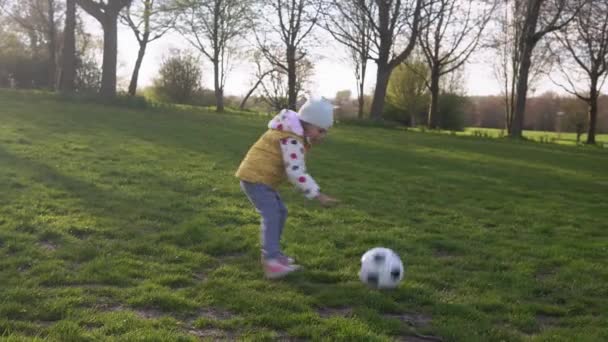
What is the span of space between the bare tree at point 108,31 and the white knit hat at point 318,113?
62.6ft

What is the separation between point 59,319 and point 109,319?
38cm

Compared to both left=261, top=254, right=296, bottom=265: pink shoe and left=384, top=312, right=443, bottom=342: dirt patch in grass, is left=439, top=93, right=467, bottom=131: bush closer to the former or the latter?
left=261, top=254, right=296, bottom=265: pink shoe

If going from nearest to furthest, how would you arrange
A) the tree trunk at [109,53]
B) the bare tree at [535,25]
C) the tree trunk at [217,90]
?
the tree trunk at [109,53] < the bare tree at [535,25] < the tree trunk at [217,90]

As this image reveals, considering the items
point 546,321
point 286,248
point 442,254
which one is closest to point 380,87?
point 442,254

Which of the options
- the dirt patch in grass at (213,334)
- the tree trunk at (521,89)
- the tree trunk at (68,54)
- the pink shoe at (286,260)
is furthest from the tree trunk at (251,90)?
the dirt patch in grass at (213,334)

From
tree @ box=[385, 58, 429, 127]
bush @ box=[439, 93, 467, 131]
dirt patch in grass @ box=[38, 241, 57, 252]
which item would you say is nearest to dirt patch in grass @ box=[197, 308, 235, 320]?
dirt patch in grass @ box=[38, 241, 57, 252]

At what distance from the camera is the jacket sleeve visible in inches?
212

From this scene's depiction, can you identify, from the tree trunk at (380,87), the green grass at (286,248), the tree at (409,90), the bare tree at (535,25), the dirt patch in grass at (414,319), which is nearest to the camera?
the green grass at (286,248)

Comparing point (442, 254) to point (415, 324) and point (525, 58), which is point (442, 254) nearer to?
point (415, 324)

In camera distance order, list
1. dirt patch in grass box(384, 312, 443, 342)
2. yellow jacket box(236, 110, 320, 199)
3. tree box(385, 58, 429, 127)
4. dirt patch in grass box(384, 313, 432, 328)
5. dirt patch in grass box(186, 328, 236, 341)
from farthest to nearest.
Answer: tree box(385, 58, 429, 127)
yellow jacket box(236, 110, 320, 199)
dirt patch in grass box(384, 313, 432, 328)
dirt patch in grass box(384, 312, 443, 342)
dirt patch in grass box(186, 328, 236, 341)

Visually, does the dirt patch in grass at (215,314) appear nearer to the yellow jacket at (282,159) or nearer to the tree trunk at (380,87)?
the yellow jacket at (282,159)

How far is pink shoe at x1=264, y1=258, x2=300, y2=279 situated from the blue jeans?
60 mm

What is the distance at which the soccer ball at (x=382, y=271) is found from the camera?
5.30 m

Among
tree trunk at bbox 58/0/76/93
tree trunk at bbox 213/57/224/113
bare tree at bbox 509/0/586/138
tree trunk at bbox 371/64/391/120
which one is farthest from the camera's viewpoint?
tree trunk at bbox 213/57/224/113
